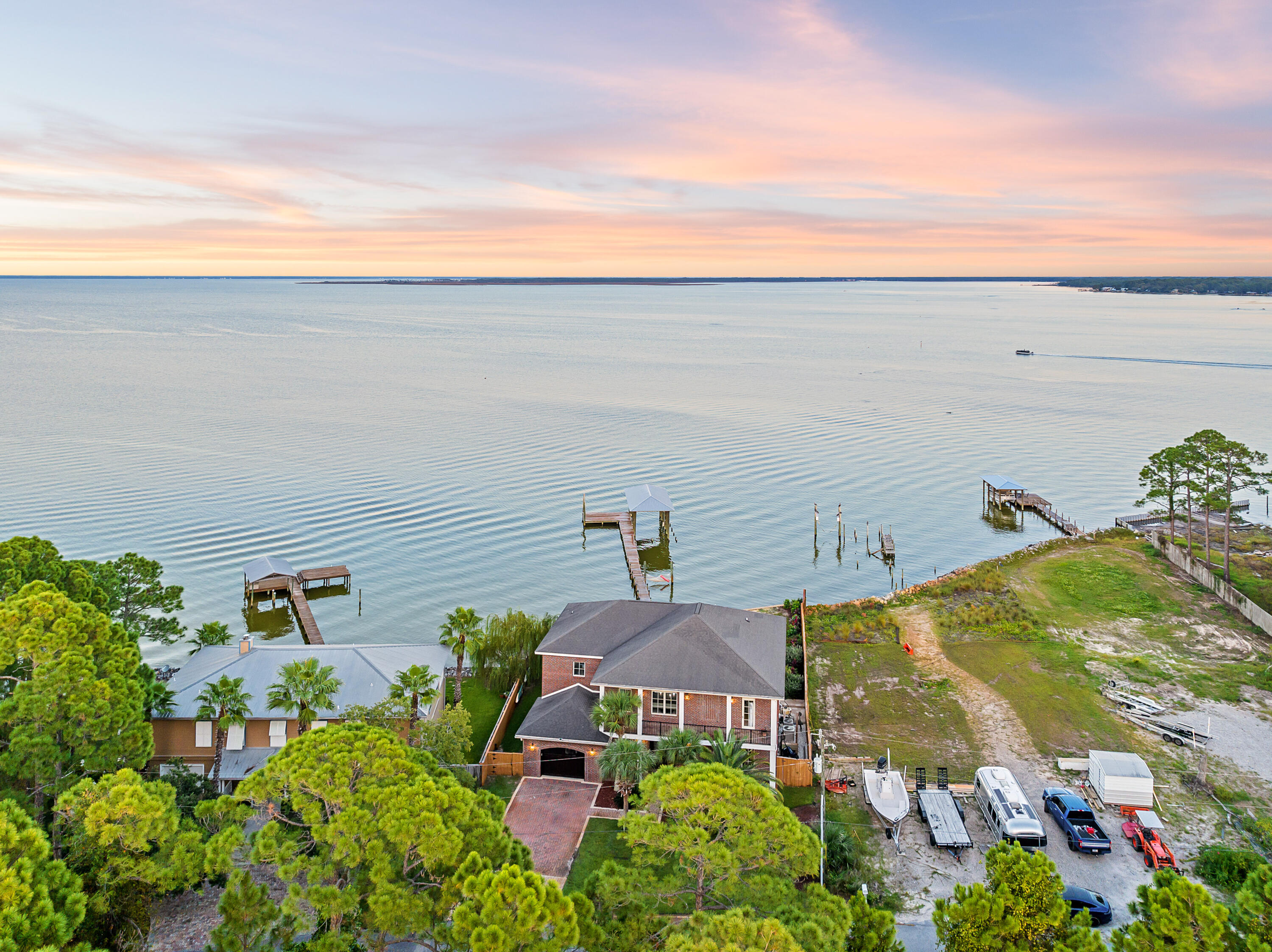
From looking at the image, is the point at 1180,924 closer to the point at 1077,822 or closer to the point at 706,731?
the point at 1077,822

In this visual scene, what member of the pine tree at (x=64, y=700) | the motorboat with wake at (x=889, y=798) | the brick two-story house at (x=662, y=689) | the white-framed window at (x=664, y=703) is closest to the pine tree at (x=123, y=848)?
the pine tree at (x=64, y=700)

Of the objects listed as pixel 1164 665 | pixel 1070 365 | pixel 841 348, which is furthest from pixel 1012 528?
pixel 841 348

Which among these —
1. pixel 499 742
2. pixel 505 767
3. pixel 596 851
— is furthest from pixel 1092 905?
pixel 499 742

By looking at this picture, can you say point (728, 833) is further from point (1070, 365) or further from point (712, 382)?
point (1070, 365)

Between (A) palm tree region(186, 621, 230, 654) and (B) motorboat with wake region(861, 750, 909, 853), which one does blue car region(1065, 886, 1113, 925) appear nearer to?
(B) motorboat with wake region(861, 750, 909, 853)

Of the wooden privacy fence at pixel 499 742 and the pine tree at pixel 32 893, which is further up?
the pine tree at pixel 32 893

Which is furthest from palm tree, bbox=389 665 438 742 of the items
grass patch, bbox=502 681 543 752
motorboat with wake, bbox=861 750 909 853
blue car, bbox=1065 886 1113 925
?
blue car, bbox=1065 886 1113 925

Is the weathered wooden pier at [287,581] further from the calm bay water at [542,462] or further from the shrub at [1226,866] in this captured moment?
the shrub at [1226,866]
